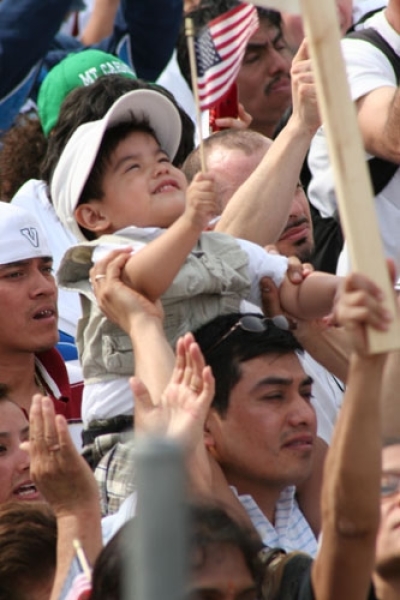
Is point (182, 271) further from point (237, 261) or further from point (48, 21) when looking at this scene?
point (48, 21)

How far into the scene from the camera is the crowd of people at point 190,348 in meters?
2.62

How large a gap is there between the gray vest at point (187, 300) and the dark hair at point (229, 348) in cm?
7

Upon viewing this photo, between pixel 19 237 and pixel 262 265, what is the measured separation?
1045 millimetres

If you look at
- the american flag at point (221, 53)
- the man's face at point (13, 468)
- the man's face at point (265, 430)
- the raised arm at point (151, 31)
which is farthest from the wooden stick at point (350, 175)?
the raised arm at point (151, 31)

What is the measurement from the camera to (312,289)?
4004mm

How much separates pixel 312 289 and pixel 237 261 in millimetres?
224

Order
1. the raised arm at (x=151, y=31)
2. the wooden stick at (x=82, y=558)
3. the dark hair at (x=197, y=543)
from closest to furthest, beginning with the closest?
1. the dark hair at (x=197, y=543)
2. the wooden stick at (x=82, y=558)
3. the raised arm at (x=151, y=31)

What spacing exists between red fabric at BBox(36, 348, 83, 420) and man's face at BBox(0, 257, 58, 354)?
0.12 m

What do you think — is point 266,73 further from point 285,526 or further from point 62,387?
point 285,526

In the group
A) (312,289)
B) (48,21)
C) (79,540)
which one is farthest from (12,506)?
(48,21)

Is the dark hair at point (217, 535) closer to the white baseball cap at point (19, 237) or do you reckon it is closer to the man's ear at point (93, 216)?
the man's ear at point (93, 216)

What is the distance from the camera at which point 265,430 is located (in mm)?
3781

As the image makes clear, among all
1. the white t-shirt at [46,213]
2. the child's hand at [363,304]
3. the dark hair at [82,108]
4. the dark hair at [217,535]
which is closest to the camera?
the child's hand at [363,304]

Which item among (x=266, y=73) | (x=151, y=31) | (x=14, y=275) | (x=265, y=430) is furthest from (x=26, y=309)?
(x=151, y=31)
